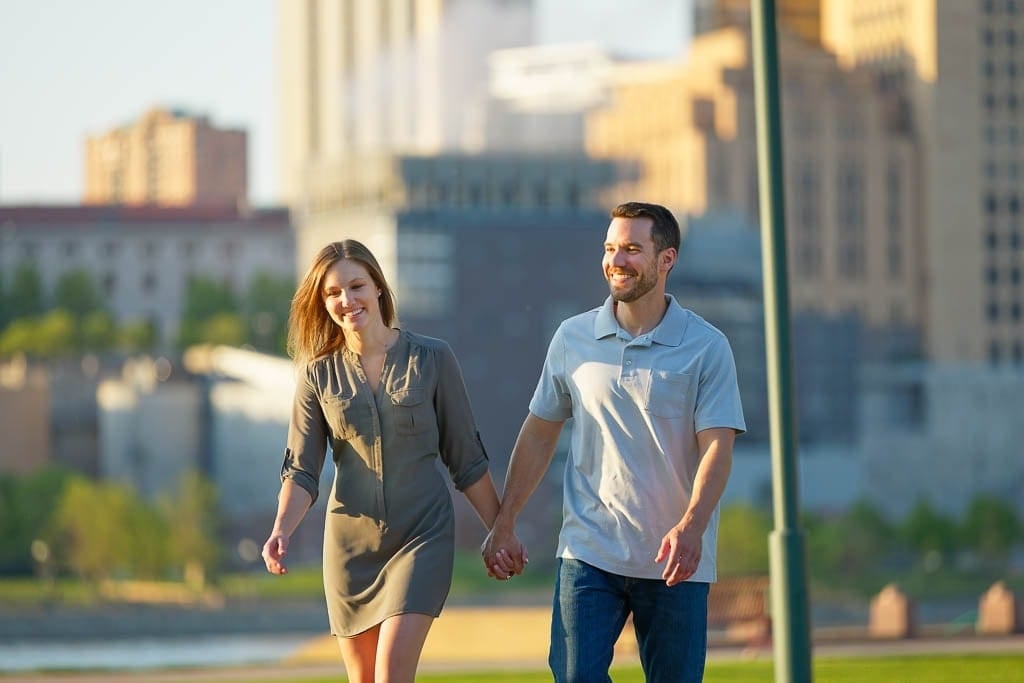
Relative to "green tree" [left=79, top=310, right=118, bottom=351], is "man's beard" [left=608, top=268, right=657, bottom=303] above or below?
below

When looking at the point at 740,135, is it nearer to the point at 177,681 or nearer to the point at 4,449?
the point at 4,449

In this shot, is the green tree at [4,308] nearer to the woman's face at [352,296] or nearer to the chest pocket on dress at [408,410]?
the woman's face at [352,296]

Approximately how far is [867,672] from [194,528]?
74445mm

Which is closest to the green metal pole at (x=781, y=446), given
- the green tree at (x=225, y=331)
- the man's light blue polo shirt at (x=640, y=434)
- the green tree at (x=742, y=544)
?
the man's light blue polo shirt at (x=640, y=434)

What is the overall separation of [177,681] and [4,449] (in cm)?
9127

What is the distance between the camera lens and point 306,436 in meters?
9.34

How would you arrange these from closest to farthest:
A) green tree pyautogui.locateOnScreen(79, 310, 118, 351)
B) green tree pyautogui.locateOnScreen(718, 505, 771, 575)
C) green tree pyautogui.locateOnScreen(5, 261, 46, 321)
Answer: green tree pyautogui.locateOnScreen(718, 505, 771, 575) < green tree pyautogui.locateOnScreen(79, 310, 118, 351) < green tree pyautogui.locateOnScreen(5, 261, 46, 321)

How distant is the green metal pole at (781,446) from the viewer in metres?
9.27

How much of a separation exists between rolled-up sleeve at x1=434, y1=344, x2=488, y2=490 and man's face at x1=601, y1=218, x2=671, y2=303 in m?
0.72

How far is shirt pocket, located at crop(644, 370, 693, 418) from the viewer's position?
29.5 feet


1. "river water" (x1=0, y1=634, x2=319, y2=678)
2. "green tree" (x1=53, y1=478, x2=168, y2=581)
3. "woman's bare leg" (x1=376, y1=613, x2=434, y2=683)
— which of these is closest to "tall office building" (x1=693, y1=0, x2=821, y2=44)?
"green tree" (x1=53, y1=478, x2=168, y2=581)

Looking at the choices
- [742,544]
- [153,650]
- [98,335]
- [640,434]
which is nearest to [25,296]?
[98,335]

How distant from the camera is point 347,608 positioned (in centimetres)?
913

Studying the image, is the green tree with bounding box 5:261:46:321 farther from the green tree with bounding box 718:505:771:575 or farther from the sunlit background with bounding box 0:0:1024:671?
the green tree with bounding box 718:505:771:575
